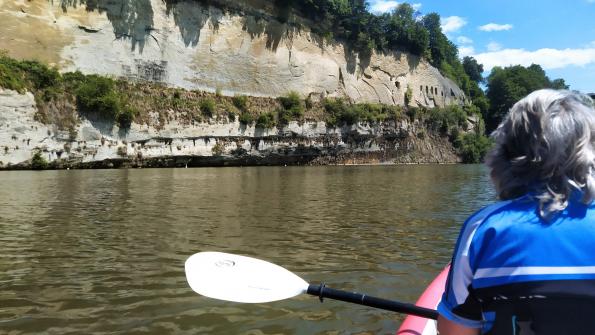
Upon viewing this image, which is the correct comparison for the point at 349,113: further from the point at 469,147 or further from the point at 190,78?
the point at 469,147

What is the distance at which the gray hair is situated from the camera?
166 centimetres

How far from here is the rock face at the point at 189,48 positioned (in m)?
30.6

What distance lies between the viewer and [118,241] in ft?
25.9

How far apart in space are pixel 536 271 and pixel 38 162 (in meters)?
29.7

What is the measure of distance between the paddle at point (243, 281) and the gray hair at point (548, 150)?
162 cm

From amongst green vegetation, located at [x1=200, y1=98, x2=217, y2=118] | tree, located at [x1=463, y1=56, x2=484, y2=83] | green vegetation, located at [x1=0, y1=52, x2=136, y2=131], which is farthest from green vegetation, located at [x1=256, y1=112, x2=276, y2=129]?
tree, located at [x1=463, y1=56, x2=484, y2=83]

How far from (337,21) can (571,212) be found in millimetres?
52732

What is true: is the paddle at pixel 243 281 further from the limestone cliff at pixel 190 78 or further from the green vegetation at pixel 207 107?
the green vegetation at pixel 207 107

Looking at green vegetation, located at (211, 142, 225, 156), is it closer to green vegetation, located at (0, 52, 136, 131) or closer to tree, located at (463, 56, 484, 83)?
green vegetation, located at (0, 52, 136, 131)

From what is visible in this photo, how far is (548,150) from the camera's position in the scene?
1685 mm

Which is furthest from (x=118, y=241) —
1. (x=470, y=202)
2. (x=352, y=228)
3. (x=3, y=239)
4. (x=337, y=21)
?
(x=337, y=21)

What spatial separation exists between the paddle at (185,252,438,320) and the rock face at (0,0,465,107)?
30.7 m

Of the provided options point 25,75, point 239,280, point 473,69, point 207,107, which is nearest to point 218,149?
point 207,107

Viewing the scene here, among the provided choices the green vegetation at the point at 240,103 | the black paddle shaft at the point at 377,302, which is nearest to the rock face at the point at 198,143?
the green vegetation at the point at 240,103
